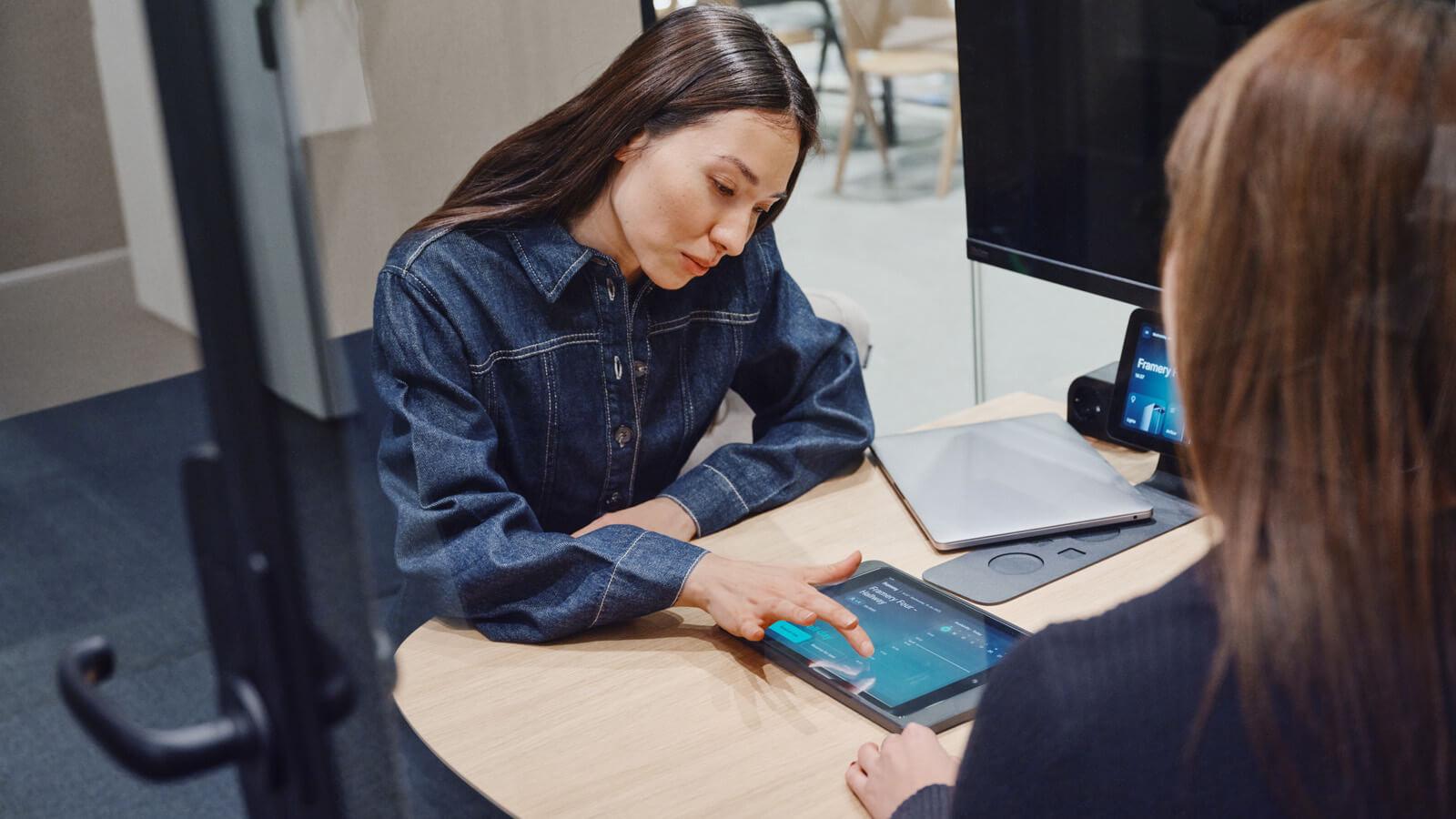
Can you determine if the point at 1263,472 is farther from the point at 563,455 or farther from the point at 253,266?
the point at 563,455

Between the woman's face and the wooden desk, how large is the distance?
0.94 feet

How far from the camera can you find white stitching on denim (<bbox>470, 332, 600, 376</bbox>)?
121 centimetres

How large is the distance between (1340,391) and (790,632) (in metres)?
0.57

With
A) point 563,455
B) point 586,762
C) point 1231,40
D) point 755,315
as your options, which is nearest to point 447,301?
point 563,455

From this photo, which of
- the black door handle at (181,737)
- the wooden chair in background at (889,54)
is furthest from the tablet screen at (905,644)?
the wooden chair in background at (889,54)

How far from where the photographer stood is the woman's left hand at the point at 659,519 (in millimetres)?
1259

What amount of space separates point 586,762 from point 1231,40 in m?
0.66

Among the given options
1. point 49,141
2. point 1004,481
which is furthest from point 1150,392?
point 49,141

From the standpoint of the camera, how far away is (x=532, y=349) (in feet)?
4.10

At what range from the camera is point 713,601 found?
1.07m

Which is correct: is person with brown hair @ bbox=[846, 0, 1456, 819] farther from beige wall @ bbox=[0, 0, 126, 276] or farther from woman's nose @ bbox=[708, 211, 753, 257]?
woman's nose @ bbox=[708, 211, 753, 257]

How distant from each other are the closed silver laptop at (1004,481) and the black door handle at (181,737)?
0.76 meters

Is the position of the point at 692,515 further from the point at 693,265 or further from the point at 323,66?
the point at 323,66

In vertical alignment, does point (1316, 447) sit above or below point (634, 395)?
above
